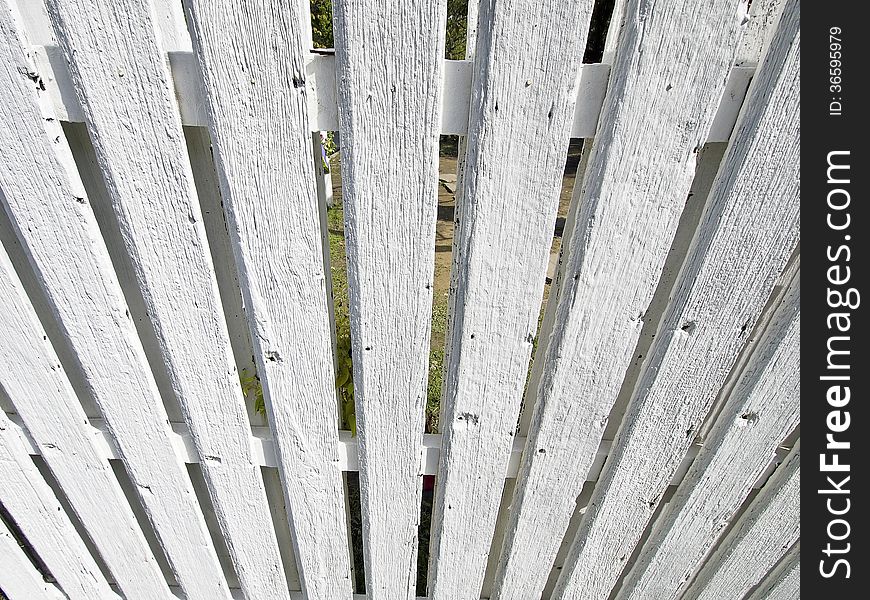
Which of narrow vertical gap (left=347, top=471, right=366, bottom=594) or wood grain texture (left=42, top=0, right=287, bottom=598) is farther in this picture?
narrow vertical gap (left=347, top=471, right=366, bottom=594)

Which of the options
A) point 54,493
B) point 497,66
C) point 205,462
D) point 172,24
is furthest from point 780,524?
point 54,493

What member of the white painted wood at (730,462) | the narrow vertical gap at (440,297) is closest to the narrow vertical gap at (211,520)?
the narrow vertical gap at (440,297)

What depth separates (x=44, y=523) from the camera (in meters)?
1.45

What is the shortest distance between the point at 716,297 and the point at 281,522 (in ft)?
4.45

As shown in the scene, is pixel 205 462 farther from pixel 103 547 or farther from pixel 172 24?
pixel 172 24

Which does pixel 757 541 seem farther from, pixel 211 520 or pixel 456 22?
pixel 456 22

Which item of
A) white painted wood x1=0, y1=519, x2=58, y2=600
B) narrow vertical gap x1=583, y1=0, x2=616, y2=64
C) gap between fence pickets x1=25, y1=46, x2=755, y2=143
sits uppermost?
narrow vertical gap x1=583, y1=0, x2=616, y2=64

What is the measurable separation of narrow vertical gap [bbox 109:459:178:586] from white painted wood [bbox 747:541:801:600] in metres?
1.74

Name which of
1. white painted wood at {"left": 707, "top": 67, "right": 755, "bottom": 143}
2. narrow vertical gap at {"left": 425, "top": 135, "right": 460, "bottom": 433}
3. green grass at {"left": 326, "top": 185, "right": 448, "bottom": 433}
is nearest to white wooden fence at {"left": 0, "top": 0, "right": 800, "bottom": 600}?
white painted wood at {"left": 707, "top": 67, "right": 755, "bottom": 143}

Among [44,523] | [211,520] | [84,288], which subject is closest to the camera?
[84,288]

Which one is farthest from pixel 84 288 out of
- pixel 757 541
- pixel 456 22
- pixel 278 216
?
pixel 456 22

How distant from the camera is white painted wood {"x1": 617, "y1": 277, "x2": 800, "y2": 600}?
104cm

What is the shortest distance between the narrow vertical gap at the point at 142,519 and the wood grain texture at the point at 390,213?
729mm
